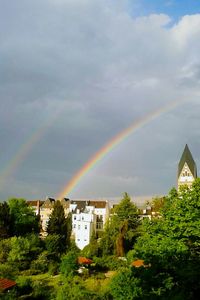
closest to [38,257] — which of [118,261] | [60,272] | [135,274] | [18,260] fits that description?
[18,260]

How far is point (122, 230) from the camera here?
6256 centimetres

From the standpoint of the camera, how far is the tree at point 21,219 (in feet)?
210

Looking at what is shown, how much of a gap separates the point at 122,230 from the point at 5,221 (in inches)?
719

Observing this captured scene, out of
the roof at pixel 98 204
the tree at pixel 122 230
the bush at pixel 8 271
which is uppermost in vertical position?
the roof at pixel 98 204

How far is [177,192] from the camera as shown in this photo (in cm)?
2145

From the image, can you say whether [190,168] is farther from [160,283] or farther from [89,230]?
[160,283]

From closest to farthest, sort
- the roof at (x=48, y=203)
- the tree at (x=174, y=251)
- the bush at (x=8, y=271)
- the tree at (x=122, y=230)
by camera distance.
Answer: the tree at (x=174, y=251)
the bush at (x=8, y=271)
the tree at (x=122, y=230)
the roof at (x=48, y=203)

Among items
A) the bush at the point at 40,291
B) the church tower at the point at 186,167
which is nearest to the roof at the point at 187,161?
the church tower at the point at 186,167

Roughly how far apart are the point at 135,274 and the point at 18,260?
124 feet

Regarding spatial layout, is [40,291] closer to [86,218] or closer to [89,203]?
[86,218]

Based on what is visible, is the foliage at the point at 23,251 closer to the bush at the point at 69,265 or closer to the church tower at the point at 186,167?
the bush at the point at 69,265

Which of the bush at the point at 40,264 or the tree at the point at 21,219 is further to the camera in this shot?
the tree at the point at 21,219

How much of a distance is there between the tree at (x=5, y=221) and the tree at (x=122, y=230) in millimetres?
14598

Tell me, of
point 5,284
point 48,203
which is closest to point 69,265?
point 5,284
